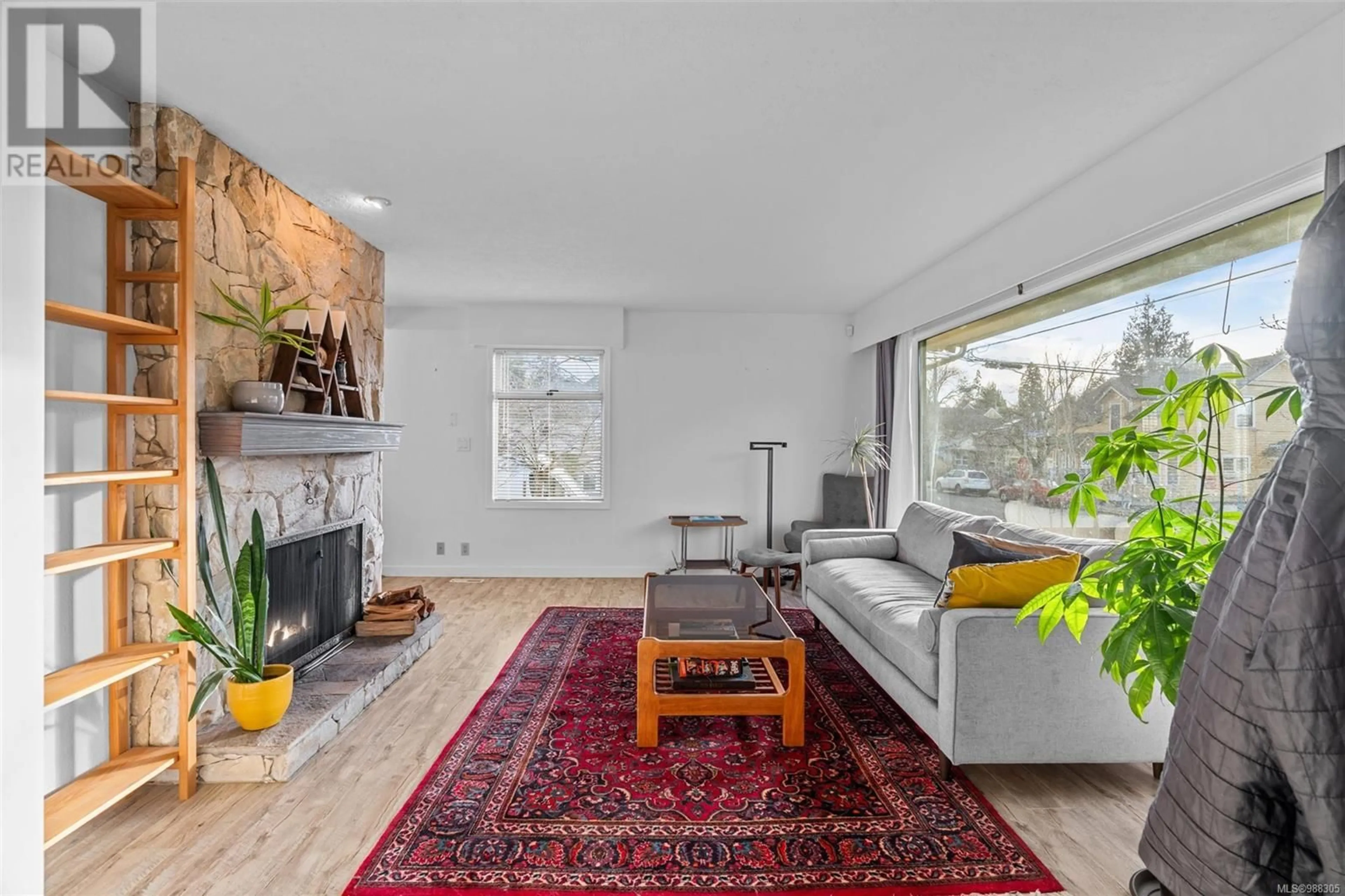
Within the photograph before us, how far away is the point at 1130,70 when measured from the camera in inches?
78.2

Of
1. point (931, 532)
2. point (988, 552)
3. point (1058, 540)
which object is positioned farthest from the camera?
point (931, 532)

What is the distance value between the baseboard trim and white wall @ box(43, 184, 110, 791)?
11.6ft

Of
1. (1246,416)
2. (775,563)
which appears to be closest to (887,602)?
Answer: (1246,416)

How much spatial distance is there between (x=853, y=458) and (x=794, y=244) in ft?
7.86

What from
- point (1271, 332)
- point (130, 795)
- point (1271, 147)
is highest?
point (1271, 147)

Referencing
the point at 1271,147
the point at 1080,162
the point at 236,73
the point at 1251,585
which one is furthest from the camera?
the point at 1080,162

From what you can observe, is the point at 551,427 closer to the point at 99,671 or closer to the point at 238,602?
the point at 238,602

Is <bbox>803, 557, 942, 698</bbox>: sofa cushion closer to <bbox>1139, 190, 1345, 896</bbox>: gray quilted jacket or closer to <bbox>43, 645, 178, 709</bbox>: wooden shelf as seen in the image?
<bbox>1139, 190, 1345, 896</bbox>: gray quilted jacket

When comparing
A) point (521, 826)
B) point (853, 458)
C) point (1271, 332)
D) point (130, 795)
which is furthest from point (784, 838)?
point (853, 458)

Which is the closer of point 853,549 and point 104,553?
point 104,553

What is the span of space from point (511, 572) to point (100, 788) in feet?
12.5

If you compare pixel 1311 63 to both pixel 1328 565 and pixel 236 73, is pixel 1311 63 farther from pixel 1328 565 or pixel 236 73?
pixel 236 73

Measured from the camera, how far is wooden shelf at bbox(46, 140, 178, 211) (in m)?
1.78

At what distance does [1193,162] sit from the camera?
2.19 m
